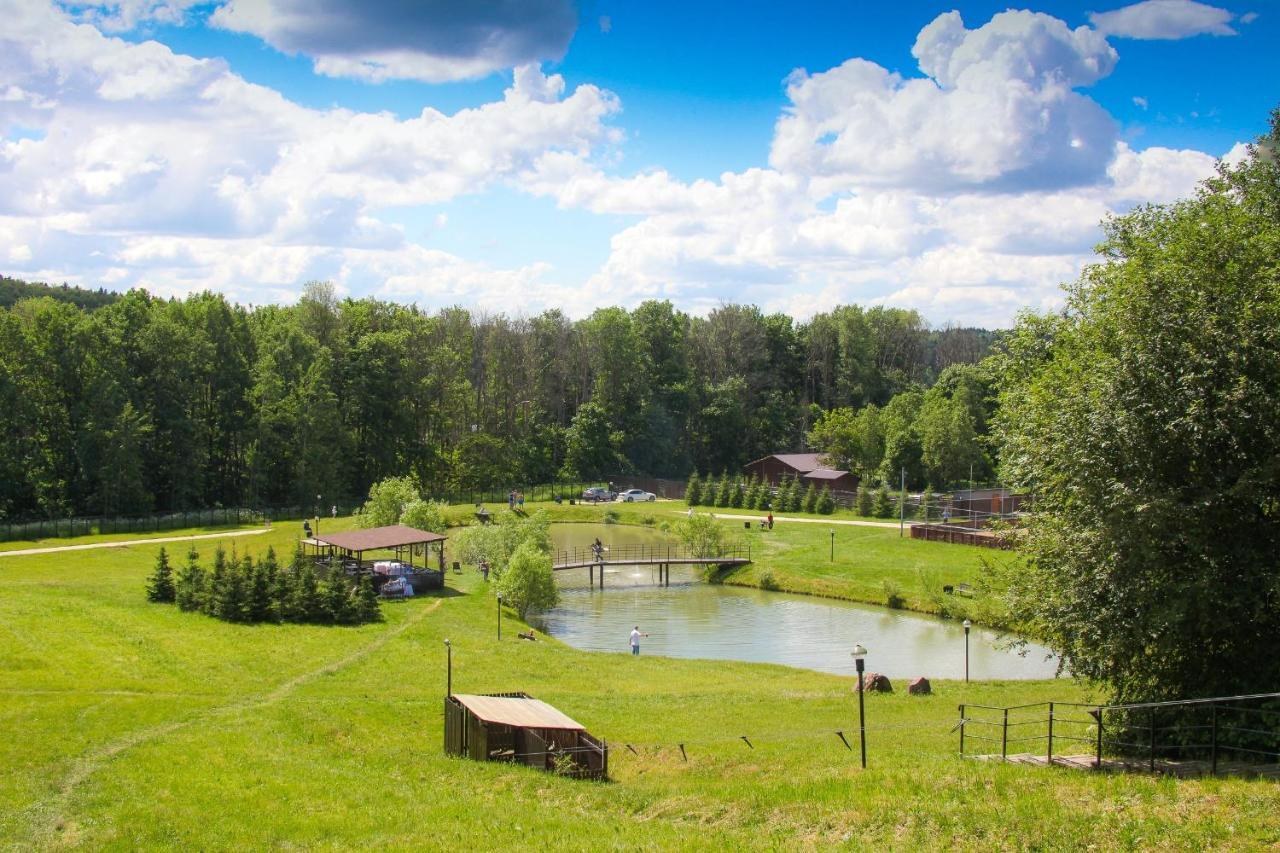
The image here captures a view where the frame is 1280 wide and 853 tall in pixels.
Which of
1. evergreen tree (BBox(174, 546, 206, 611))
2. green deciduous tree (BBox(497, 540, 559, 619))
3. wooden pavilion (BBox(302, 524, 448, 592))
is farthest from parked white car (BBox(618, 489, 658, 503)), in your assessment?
evergreen tree (BBox(174, 546, 206, 611))

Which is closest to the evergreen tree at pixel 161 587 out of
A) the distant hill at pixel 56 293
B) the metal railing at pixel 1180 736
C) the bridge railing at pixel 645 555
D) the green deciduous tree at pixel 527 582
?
the green deciduous tree at pixel 527 582

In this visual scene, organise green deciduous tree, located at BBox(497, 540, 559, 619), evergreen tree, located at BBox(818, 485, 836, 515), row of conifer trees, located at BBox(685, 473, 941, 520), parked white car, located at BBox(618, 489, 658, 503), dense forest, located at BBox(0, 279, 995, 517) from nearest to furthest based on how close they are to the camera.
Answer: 1. green deciduous tree, located at BBox(497, 540, 559, 619)
2. dense forest, located at BBox(0, 279, 995, 517)
3. row of conifer trees, located at BBox(685, 473, 941, 520)
4. evergreen tree, located at BBox(818, 485, 836, 515)
5. parked white car, located at BBox(618, 489, 658, 503)

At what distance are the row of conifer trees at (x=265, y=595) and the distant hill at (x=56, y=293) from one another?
118 meters

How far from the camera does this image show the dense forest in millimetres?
65750

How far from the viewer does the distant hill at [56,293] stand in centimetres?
14375

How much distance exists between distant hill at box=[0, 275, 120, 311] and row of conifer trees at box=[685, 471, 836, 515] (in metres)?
100

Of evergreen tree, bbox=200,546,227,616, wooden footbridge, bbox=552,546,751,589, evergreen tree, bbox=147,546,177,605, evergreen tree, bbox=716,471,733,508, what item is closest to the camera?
evergreen tree, bbox=200,546,227,616

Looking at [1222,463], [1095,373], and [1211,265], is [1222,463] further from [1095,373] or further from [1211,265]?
[1211,265]

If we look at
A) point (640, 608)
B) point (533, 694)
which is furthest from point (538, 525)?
point (533, 694)

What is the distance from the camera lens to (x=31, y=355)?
65.8m

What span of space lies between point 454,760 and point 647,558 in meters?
43.2

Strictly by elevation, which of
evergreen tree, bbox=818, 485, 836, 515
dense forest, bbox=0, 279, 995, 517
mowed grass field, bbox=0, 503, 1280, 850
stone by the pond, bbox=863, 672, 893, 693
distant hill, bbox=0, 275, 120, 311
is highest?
distant hill, bbox=0, 275, 120, 311

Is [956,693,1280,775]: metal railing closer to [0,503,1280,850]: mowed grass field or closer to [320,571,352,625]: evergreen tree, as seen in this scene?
[0,503,1280,850]: mowed grass field

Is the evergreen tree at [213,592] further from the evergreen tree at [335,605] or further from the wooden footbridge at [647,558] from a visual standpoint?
the wooden footbridge at [647,558]
